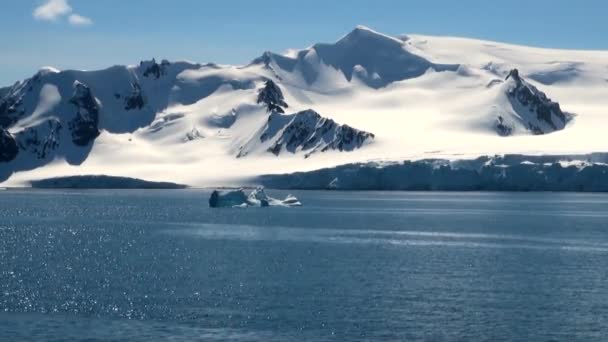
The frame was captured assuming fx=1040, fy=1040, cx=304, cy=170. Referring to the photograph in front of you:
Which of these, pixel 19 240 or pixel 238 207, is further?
pixel 238 207

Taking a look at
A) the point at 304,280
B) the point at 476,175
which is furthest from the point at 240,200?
the point at 304,280

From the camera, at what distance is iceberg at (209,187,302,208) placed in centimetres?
13225

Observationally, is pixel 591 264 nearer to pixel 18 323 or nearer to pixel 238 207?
pixel 18 323

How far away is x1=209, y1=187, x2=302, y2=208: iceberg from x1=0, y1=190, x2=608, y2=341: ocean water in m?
26.0

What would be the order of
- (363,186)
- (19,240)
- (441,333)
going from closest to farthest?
(441,333)
(19,240)
(363,186)

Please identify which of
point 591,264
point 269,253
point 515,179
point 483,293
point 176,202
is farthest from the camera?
point 515,179

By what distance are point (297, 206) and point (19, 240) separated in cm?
6199

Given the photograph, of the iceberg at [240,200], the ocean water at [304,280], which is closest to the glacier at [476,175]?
the iceberg at [240,200]

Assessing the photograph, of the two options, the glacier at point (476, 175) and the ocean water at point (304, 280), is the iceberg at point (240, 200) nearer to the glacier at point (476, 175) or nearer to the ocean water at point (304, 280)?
the ocean water at point (304, 280)

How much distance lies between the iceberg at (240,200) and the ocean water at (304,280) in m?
26.0

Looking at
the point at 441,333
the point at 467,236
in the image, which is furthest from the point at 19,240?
the point at 441,333

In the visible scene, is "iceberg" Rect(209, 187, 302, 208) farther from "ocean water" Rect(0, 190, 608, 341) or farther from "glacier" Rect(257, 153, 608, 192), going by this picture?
"glacier" Rect(257, 153, 608, 192)

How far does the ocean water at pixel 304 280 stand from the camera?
42.5 meters

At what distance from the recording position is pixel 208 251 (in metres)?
72.8
